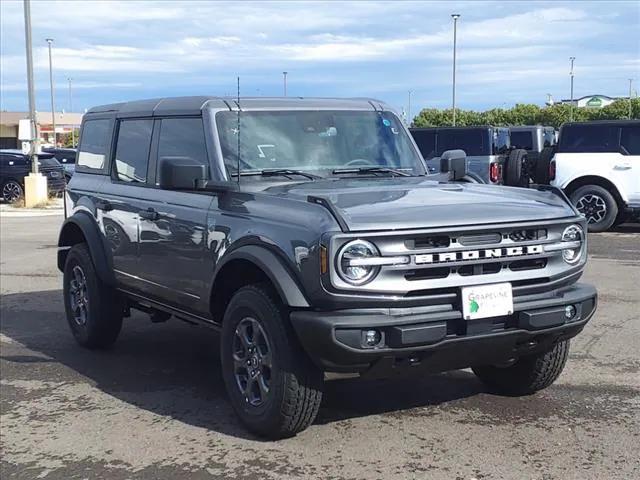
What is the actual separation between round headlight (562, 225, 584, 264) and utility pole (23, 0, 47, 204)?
781 inches

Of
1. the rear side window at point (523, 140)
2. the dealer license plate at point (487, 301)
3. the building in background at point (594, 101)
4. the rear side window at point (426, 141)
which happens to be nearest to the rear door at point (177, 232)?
the dealer license plate at point (487, 301)

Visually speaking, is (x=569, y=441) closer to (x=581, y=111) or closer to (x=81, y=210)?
(x=81, y=210)

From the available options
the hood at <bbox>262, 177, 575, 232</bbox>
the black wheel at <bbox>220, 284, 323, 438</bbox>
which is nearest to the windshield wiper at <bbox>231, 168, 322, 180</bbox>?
the hood at <bbox>262, 177, 575, 232</bbox>

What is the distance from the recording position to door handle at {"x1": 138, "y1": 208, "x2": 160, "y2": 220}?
5656 millimetres

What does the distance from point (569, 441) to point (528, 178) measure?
15.0 m

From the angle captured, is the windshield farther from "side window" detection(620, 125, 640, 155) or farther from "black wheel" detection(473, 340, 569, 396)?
"side window" detection(620, 125, 640, 155)

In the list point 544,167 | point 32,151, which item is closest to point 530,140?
point 544,167

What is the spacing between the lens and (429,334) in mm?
4039

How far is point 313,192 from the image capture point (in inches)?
187

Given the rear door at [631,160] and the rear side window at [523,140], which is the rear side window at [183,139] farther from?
the rear side window at [523,140]

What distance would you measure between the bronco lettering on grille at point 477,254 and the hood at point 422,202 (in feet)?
0.49

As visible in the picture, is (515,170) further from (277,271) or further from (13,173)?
(277,271)

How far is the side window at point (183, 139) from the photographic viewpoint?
17.9 ft

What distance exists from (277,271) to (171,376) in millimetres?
2169
